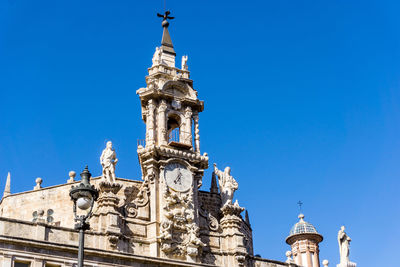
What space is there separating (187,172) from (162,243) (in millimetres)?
5211

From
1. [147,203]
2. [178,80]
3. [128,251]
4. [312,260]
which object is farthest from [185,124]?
[312,260]

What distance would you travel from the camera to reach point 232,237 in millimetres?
44062

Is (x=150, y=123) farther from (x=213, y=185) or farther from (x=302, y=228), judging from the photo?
(x=302, y=228)

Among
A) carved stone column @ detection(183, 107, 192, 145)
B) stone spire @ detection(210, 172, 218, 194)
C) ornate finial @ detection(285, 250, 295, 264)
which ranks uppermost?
carved stone column @ detection(183, 107, 192, 145)

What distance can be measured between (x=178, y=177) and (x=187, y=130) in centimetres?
371

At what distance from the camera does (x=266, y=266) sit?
147 ft

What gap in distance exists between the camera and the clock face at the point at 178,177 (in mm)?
43844

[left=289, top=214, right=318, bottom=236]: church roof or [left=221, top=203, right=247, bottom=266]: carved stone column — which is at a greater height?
[left=289, top=214, right=318, bottom=236]: church roof

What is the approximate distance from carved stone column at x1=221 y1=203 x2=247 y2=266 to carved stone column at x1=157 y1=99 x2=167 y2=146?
556 cm

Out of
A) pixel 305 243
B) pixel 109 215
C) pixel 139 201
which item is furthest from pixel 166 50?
pixel 305 243

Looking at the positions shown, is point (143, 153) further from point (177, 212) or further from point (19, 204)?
point (19, 204)

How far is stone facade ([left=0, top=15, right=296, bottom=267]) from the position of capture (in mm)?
38531

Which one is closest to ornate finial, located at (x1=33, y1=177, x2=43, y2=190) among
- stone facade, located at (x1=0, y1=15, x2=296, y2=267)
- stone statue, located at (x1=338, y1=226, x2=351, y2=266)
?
stone facade, located at (x1=0, y1=15, x2=296, y2=267)

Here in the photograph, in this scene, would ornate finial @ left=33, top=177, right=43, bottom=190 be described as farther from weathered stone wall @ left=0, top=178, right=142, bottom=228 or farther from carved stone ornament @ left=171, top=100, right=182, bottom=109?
carved stone ornament @ left=171, top=100, right=182, bottom=109
